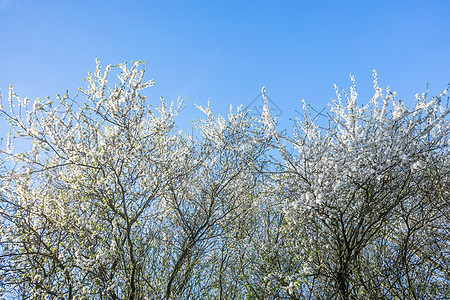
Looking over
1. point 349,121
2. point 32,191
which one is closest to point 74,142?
point 32,191

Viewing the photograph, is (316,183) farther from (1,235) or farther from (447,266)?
(1,235)

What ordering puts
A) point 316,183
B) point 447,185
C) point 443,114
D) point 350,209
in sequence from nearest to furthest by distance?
point 316,183, point 443,114, point 350,209, point 447,185

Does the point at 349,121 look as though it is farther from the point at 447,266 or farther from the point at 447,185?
the point at 447,266

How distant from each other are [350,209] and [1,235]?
685 centimetres

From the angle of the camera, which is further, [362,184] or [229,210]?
[229,210]

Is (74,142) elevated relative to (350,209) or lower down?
elevated

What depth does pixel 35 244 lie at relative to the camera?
19.8 feet

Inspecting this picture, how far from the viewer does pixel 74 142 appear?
20.8 feet

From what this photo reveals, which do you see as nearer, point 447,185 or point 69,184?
point 447,185

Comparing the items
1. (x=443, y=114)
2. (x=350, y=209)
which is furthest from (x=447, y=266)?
(x=443, y=114)

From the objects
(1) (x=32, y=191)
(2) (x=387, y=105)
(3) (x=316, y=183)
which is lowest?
(3) (x=316, y=183)

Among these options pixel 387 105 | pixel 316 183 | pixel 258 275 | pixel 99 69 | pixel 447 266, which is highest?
pixel 99 69

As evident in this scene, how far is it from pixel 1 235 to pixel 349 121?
7.10 metres

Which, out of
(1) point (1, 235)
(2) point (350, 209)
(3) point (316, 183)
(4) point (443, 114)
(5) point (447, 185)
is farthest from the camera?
(1) point (1, 235)
